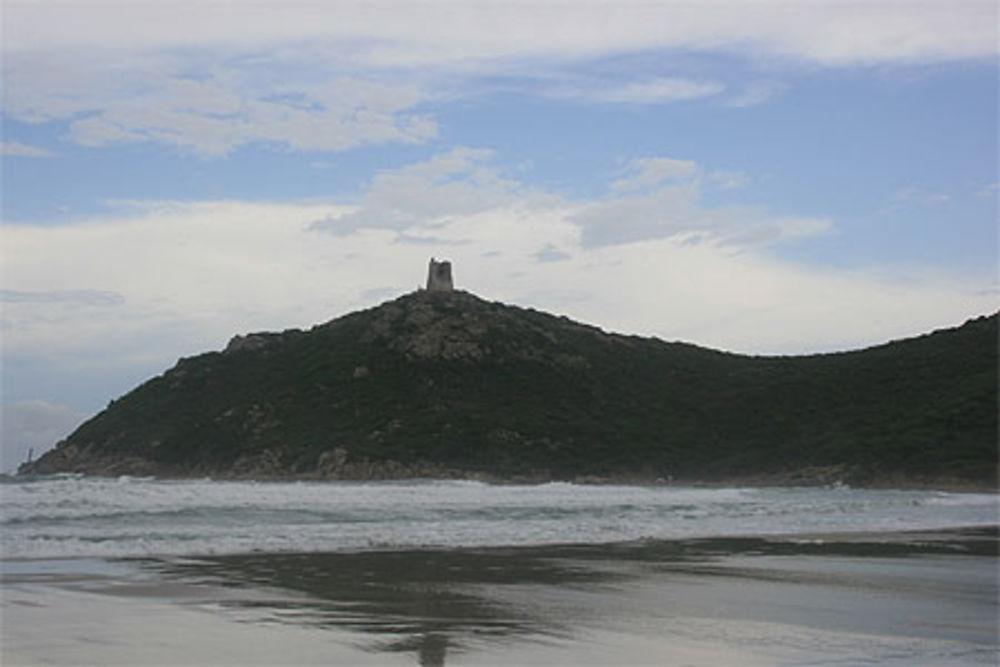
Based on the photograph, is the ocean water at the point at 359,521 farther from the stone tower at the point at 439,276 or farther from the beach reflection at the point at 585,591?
the stone tower at the point at 439,276

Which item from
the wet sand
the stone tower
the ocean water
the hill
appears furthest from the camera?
the stone tower

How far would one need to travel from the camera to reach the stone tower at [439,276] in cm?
10094

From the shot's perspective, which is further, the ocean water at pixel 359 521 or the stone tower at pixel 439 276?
the stone tower at pixel 439 276

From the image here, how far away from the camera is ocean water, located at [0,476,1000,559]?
19078mm

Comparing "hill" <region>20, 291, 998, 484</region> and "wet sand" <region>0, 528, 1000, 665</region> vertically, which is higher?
"hill" <region>20, 291, 998, 484</region>

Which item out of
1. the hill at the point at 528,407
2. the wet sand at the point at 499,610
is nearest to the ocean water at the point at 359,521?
the wet sand at the point at 499,610

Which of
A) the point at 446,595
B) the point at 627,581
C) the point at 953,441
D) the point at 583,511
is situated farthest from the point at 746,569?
the point at 953,441

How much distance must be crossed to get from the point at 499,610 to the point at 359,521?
47.1 ft

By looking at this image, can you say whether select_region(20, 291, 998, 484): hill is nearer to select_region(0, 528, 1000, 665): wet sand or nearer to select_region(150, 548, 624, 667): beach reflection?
select_region(0, 528, 1000, 665): wet sand

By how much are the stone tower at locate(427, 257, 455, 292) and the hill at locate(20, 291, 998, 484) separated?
Answer: 88.8 inches

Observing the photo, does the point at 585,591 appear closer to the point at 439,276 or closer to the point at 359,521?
the point at 359,521

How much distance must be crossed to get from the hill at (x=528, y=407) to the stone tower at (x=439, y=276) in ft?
7.40

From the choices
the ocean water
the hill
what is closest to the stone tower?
the hill

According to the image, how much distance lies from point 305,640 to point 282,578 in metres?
4.84
